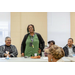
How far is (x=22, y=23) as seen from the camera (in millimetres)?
4969

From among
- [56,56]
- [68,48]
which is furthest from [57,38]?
[56,56]

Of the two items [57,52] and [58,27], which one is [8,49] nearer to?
[57,52]

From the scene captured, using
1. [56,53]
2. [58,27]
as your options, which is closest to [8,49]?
[56,53]

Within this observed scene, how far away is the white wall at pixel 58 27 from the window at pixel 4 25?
1775 mm

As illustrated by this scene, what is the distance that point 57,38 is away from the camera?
16.8 ft

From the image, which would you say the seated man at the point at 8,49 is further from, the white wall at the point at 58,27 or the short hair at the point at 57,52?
the white wall at the point at 58,27

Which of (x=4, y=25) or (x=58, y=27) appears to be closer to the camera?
(x=4, y=25)

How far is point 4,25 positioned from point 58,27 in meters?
2.40

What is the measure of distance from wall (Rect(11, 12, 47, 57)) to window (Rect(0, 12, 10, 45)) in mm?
178

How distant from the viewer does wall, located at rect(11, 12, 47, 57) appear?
4.96m

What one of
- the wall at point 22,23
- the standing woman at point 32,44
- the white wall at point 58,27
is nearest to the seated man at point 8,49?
the standing woman at point 32,44

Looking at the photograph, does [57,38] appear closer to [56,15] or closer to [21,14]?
[56,15]
